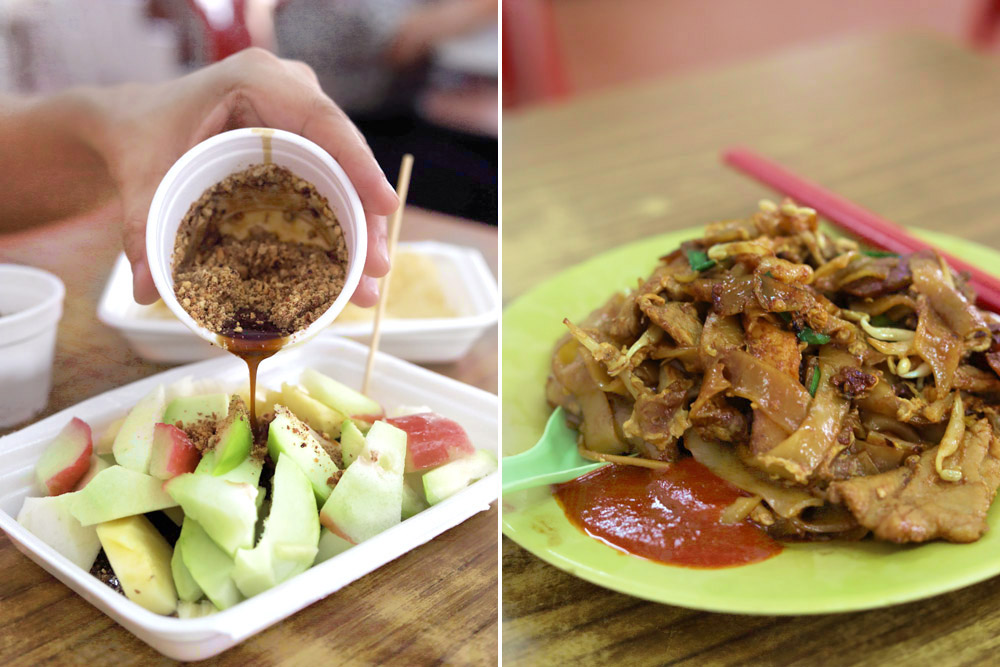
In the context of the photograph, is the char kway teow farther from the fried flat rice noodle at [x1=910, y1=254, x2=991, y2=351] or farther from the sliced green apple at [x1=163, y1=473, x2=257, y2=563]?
the sliced green apple at [x1=163, y1=473, x2=257, y2=563]

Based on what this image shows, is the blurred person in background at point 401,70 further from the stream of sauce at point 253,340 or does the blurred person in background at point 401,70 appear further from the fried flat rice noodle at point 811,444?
the fried flat rice noodle at point 811,444

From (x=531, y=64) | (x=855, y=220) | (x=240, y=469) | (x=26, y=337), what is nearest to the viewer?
(x=240, y=469)

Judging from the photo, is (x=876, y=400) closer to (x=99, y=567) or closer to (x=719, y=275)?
(x=719, y=275)

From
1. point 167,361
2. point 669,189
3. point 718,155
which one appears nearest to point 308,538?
point 167,361

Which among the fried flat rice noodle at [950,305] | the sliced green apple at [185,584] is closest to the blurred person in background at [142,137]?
the sliced green apple at [185,584]

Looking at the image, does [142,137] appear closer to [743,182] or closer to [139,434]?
[139,434]

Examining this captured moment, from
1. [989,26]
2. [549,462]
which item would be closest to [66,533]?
[549,462]

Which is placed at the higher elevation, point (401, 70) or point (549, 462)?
point (401, 70)
